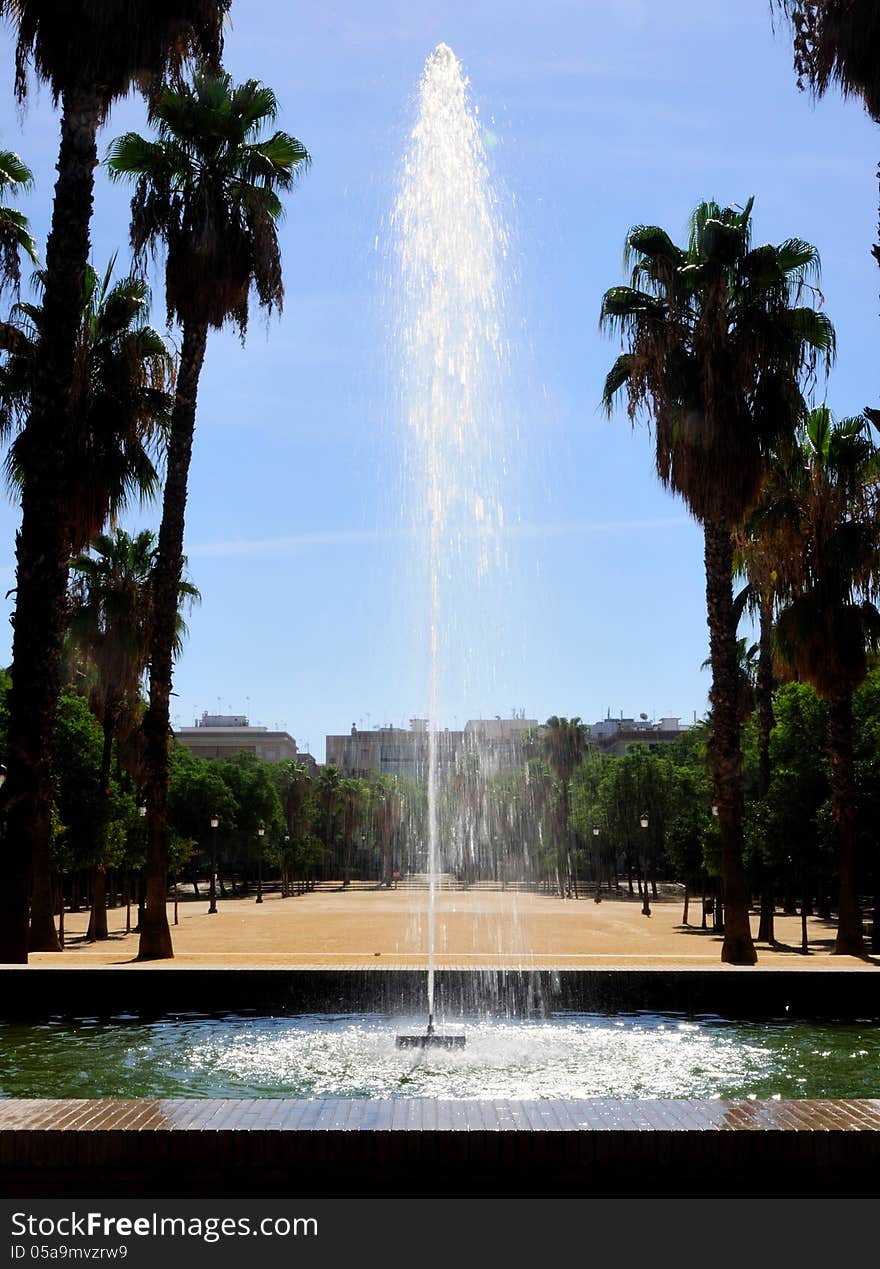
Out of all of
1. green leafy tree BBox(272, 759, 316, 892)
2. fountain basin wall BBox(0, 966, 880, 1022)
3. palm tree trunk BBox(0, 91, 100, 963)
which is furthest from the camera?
green leafy tree BBox(272, 759, 316, 892)

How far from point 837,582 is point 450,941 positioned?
1178cm

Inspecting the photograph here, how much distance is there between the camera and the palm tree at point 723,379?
59.9 feet

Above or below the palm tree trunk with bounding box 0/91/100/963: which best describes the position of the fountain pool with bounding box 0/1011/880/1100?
below

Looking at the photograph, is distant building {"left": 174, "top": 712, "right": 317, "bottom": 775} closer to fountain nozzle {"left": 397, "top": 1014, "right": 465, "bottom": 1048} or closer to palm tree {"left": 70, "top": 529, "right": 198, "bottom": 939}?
palm tree {"left": 70, "top": 529, "right": 198, "bottom": 939}

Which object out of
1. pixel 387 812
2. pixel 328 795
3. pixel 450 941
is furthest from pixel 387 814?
pixel 450 941

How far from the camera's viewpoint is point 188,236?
746 inches

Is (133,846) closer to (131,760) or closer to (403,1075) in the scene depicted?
(131,760)

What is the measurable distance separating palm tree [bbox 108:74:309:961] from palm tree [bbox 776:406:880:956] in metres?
9.71

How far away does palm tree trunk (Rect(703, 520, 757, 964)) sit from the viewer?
18.8m

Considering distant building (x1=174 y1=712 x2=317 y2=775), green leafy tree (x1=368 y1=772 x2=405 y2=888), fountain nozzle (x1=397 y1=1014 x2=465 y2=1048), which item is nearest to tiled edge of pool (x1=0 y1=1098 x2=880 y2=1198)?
fountain nozzle (x1=397 y1=1014 x2=465 y2=1048)

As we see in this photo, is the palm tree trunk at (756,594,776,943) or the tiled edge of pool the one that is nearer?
the tiled edge of pool

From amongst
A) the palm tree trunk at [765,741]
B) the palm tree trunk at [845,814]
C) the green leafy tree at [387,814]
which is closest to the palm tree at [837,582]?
the palm tree trunk at [845,814]

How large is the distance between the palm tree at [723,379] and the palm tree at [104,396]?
7459 millimetres
